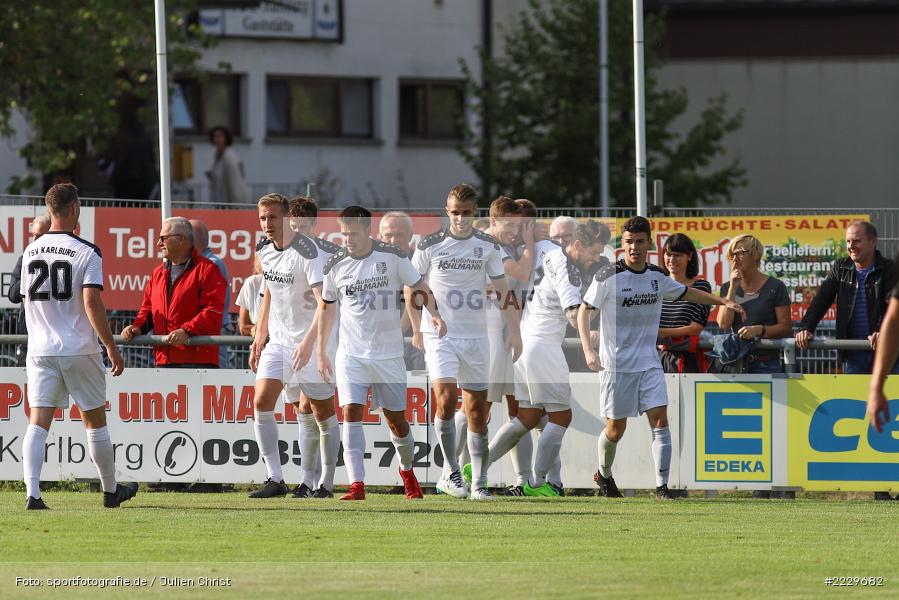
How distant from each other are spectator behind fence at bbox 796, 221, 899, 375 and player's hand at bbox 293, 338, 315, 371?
3.86 m

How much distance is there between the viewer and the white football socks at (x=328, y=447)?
1277 cm

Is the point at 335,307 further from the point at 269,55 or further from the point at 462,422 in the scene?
the point at 269,55

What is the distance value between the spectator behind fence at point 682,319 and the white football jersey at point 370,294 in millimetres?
2320

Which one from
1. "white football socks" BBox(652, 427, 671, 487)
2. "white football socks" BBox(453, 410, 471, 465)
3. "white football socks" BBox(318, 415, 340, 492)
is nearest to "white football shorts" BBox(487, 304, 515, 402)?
"white football socks" BBox(453, 410, 471, 465)

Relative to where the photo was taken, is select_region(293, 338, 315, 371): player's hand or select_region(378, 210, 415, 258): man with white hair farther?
select_region(378, 210, 415, 258): man with white hair

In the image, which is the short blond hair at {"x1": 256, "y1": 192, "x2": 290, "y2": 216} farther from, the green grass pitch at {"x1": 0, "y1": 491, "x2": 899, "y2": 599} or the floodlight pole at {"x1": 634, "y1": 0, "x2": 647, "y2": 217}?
the floodlight pole at {"x1": 634, "y1": 0, "x2": 647, "y2": 217}

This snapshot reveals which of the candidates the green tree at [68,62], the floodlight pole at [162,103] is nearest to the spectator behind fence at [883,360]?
the floodlight pole at [162,103]

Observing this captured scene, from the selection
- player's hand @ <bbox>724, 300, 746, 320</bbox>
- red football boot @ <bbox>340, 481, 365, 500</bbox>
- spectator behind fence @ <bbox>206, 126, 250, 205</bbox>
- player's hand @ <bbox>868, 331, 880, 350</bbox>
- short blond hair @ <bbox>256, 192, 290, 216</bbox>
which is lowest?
red football boot @ <bbox>340, 481, 365, 500</bbox>

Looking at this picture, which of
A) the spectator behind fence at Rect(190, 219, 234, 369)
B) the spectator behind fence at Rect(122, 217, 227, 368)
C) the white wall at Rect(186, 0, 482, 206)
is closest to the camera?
the spectator behind fence at Rect(122, 217, 227, 368)

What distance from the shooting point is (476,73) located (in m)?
37.1

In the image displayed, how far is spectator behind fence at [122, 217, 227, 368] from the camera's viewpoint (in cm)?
1352

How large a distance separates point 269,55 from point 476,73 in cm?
449

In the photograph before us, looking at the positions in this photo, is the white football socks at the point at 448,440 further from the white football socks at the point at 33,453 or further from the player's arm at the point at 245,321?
the white football socks at the point at 33,453

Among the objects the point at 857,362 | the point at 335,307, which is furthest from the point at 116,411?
the point at 857,362
